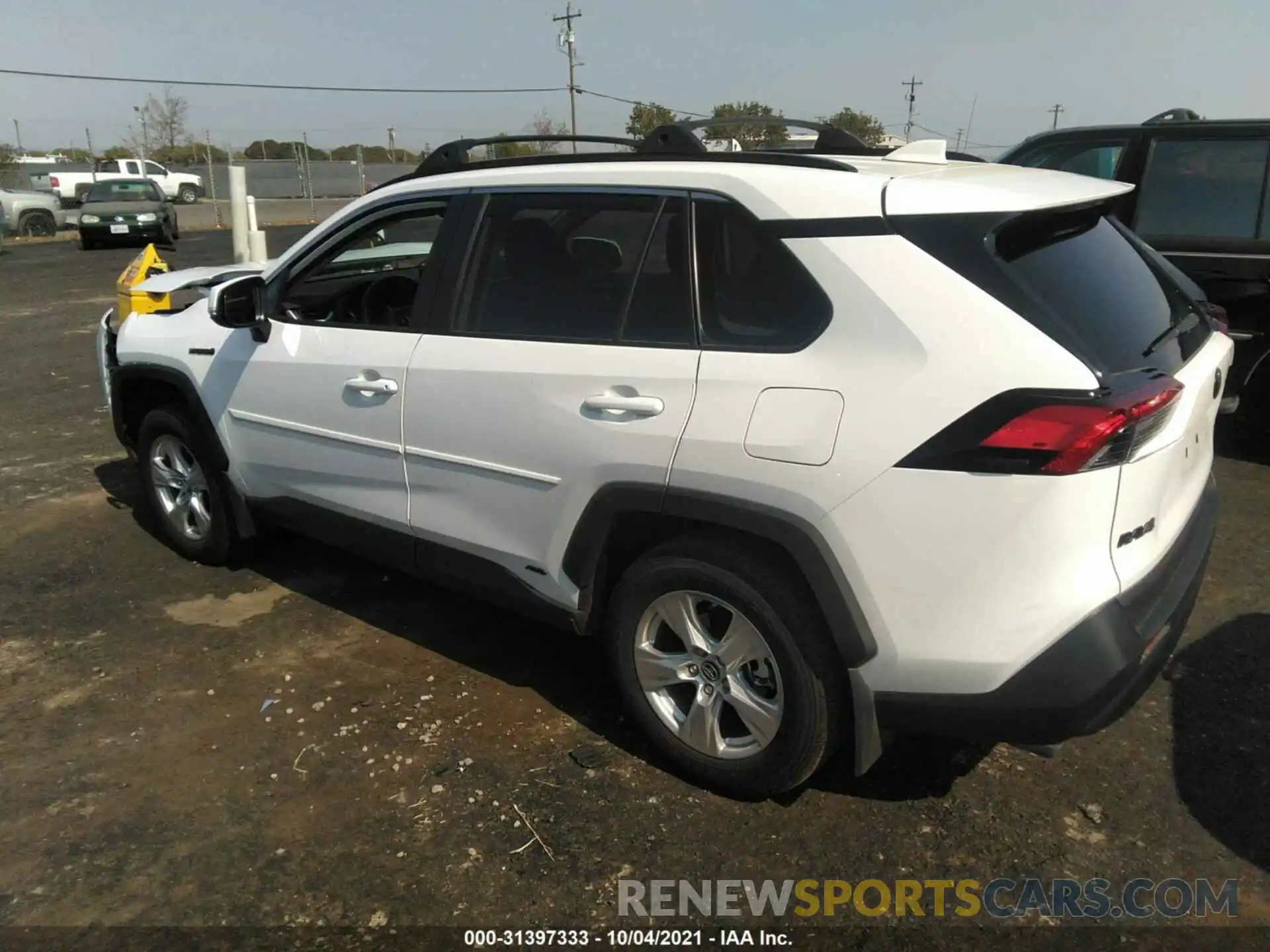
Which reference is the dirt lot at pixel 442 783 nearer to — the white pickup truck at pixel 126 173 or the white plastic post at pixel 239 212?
the white plastic post at pixel 239 212

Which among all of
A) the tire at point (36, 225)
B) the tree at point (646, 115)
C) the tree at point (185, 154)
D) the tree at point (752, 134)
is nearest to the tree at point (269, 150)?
the tree at point (185, 154)

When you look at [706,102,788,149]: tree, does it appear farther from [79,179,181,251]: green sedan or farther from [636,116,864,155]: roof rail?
[79,179,181,251]: green sedan

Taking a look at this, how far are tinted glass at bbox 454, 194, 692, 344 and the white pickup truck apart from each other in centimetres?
3369

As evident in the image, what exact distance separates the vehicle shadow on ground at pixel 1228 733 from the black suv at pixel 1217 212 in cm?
208

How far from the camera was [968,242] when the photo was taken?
2.36 m

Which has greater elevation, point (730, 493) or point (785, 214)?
point (785, 214)

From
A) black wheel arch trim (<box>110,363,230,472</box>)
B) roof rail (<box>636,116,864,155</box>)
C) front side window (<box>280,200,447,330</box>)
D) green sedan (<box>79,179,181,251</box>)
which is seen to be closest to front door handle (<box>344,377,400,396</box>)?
A: front side window (<box>280,200,447,330</box>)

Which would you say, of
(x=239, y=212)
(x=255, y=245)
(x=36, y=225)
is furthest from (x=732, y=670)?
(x=36, y=225)

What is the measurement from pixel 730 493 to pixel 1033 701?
0.89 m

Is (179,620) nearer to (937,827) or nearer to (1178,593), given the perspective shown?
(937,827)

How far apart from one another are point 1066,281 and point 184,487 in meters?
3.91

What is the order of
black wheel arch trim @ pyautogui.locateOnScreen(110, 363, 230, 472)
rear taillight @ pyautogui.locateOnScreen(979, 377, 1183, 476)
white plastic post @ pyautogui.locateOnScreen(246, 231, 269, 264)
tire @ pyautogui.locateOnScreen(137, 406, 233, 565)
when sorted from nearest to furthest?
rear taillight @ pyautogui.locateOnScreen(979, 377, 1183, 476) → black wheel arch trim @ pyautogui.locateOnScreen(110, 363, 230, 472) → tire @ pyautogui.locateOnScreen(137, 406, 233, 565) → white plastic post @ pyautogui.locateOnScreen(246, 231, 269, 264)

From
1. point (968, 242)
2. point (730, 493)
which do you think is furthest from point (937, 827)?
point (968, 242)

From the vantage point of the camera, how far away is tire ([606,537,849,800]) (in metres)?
2.59
